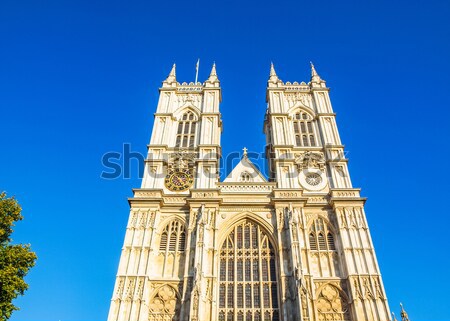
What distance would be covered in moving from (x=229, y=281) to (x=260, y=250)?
113 inches

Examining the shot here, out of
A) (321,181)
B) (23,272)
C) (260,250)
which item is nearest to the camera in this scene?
(23,272)

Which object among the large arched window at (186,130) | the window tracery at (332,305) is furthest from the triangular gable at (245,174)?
the window tracery at (332,305)

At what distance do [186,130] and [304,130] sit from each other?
10.3m

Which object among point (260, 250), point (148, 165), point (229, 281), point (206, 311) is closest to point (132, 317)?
point (206, 311)

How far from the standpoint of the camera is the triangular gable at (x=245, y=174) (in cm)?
2854

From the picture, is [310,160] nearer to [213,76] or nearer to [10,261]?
[213,76]

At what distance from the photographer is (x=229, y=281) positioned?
22984 millimetres

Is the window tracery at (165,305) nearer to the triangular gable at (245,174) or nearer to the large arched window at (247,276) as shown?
the large arched window at (247,276)

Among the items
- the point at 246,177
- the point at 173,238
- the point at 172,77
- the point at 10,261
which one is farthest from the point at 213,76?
the point at 10,261

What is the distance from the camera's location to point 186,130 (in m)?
32.2

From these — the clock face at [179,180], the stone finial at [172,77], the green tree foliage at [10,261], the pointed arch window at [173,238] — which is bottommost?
the green tree foliage at [10,261]

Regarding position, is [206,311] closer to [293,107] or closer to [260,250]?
[260,250]

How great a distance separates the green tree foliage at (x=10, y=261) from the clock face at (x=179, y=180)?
1159 cm

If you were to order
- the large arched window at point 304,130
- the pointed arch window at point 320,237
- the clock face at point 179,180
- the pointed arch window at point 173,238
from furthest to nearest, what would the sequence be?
the large arched window at point 304,130, the clock face at point 179,180, the pointed arch window at point 173,238, the pointed arch window at point 320,237
